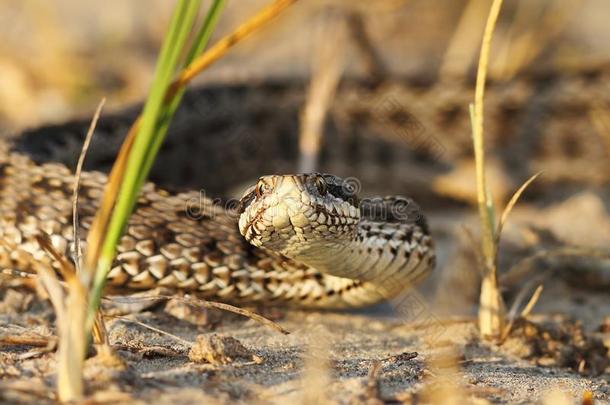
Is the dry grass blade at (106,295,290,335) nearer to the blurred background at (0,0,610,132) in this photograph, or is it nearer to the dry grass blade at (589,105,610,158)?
the blurred background at (0,0,610,132)

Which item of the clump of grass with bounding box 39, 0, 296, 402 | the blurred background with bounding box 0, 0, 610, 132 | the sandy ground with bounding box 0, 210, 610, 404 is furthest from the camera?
the blurred background with bounding box 0, 0, 610, 132

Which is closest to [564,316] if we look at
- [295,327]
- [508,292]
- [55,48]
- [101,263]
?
[508,292]

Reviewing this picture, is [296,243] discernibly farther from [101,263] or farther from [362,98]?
[362,98]

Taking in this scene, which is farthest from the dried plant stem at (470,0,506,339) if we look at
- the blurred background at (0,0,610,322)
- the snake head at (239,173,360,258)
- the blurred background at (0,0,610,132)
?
the blurred background at (0,0,610,132)

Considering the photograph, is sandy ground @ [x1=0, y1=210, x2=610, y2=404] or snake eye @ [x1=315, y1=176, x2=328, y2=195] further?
snake eye @ [x1=315, y1=176, x2=328, y2=195]

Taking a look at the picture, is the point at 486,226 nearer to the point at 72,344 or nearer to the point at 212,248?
the point at 212,248

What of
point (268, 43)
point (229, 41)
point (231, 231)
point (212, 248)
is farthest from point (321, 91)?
point (268, 43)

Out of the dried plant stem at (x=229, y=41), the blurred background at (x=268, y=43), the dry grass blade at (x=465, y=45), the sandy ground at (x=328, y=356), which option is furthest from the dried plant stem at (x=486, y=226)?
the dry grass blade at (x=465, y=45)
